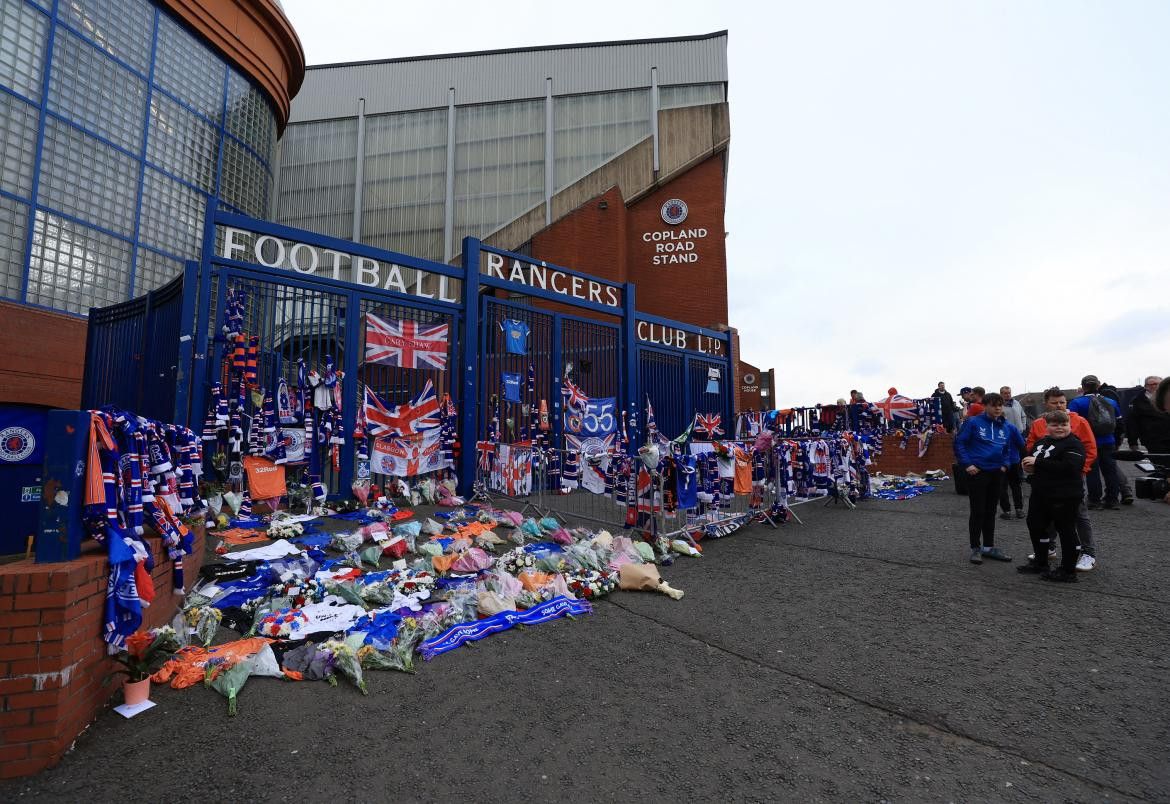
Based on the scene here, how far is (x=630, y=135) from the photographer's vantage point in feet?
85.3

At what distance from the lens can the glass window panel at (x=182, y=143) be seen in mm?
13219

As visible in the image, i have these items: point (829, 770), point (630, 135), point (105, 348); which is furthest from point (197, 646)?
point (630, 135)

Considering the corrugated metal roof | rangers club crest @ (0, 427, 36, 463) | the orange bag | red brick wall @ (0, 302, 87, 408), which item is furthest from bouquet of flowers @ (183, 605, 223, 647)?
the corrugated metal roof

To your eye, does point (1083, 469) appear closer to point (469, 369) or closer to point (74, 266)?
point (469, 369)

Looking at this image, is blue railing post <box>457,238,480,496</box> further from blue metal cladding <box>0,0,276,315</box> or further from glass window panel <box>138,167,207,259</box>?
glass window panel <box>138,167,207,259</box>

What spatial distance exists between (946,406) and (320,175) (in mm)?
30852

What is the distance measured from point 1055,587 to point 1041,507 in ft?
2.45

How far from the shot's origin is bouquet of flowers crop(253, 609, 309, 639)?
3.97 metres

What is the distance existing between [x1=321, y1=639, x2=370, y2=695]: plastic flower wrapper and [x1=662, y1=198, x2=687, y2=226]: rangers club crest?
22.7m

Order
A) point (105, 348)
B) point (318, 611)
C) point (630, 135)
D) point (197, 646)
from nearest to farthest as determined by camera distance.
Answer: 1. point (197, 646)
2. point (318, 611)
3. point (105, 348)
4. point (630, 135)

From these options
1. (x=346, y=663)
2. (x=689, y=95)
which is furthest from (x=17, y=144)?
(x=689, y=95)

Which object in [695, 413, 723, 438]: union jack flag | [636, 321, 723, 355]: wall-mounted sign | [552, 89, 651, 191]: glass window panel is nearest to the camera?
[636, 321, 723, 355]: wall-mounted sign

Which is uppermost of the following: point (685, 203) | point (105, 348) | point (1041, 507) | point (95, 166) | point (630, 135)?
point (630, 135)

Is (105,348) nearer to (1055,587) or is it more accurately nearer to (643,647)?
(643,647)
